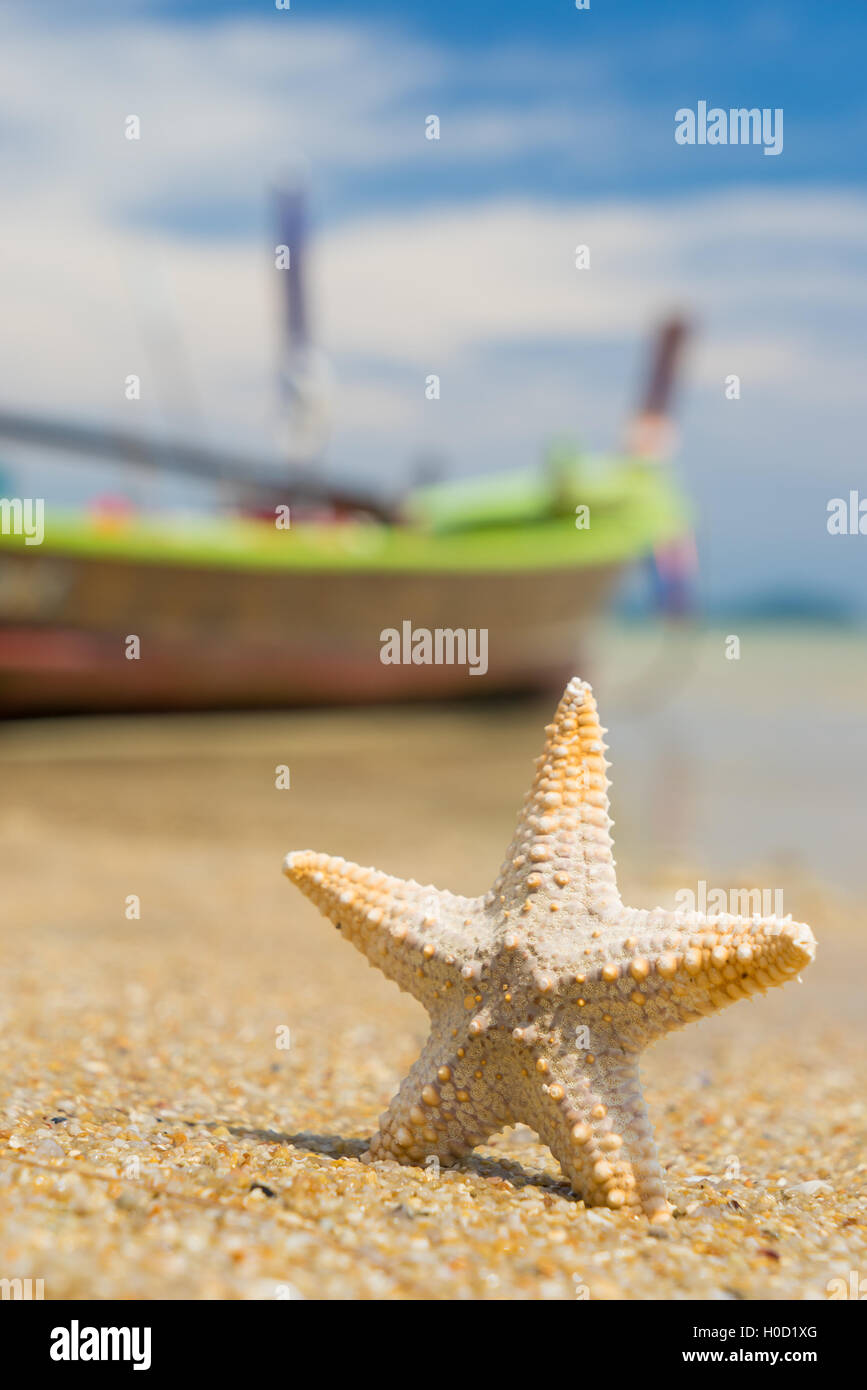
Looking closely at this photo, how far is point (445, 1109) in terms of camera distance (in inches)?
132

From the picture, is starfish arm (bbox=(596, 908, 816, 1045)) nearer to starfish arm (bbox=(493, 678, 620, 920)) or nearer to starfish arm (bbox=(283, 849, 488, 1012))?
starfish arm (bbox=(493, 678, 620, 920))

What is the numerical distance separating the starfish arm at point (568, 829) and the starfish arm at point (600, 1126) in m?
0.41

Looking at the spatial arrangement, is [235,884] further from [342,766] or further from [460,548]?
[460,548]

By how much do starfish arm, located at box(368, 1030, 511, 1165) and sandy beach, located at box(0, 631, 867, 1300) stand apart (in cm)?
9

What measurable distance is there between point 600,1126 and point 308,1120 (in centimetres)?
140

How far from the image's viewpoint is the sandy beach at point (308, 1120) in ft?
8.72

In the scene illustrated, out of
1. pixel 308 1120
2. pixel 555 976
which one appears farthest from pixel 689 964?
pixel 308 1120

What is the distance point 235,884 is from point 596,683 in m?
31.6

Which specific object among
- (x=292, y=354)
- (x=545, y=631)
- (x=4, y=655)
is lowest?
(x=4, y=655)

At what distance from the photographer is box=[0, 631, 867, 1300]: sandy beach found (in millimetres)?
2658

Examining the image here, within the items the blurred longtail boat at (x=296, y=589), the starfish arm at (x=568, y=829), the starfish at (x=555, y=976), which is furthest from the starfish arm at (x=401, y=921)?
the blurred longtail boat at (x=296, y=589)

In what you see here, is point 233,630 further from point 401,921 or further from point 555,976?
point 555,976
